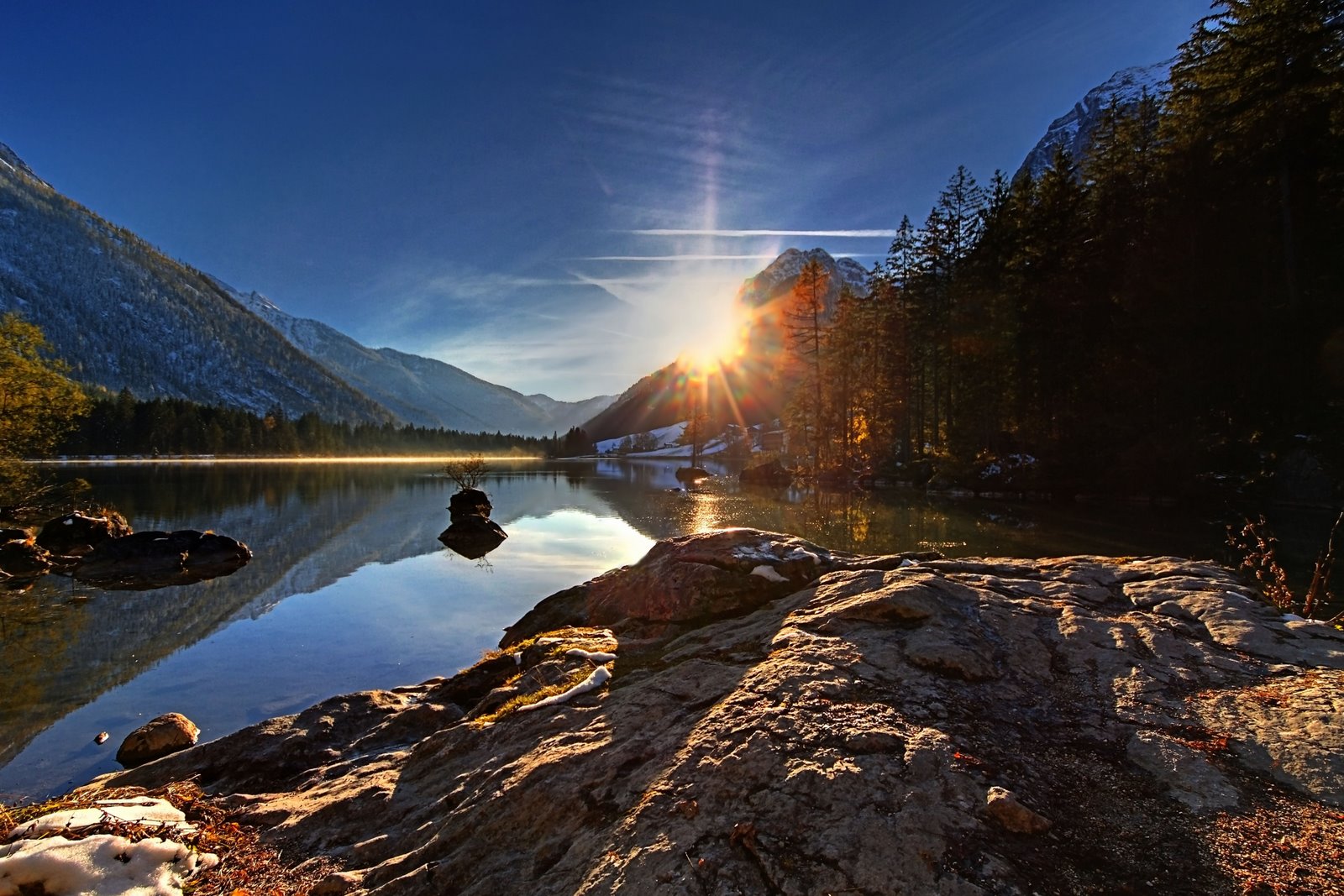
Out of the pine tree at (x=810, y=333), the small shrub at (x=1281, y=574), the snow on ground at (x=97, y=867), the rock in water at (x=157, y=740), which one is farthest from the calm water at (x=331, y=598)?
the pine tree at (x=810, y=333)

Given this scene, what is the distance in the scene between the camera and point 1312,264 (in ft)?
103

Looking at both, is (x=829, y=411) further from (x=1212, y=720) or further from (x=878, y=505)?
(x=1212, y=720)

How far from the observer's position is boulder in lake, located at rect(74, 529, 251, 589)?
71.0 ft

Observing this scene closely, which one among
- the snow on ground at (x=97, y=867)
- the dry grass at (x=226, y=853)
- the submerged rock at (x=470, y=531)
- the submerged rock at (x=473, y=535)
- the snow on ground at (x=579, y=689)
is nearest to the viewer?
the snow on ground at (x=97, y=867)

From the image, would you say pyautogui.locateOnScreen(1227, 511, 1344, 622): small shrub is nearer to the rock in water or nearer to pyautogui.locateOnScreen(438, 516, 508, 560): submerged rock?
the rock in water

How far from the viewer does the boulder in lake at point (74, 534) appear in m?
26.5

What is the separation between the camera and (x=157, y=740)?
940 cm

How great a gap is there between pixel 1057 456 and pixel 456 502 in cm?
4030

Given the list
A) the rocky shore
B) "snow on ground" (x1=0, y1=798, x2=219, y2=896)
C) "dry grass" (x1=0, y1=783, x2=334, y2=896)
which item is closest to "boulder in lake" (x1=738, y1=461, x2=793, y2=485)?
the rocky shore

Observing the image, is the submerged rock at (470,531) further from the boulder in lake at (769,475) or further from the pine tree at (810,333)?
the pine tree at (810,333)

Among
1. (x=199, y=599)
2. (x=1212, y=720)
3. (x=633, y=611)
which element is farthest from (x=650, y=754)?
(x=199, y=599)

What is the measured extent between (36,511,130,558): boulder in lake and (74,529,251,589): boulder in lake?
10.7ft

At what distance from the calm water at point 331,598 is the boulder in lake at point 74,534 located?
16.2 feet

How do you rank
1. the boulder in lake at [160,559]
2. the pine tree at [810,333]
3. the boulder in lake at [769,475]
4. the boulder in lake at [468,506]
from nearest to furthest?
1. the boulder in lake at [160,559]
2. the boulder in lake at [468,506]
3. the boulder in lake at [769,475]
4. the pine tree at [810,333]
